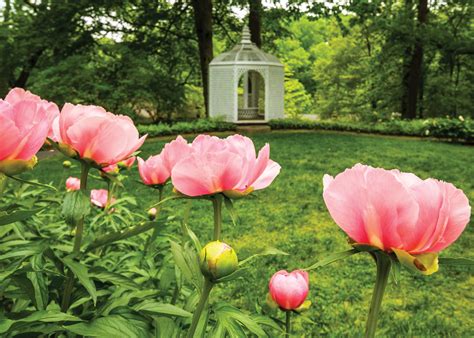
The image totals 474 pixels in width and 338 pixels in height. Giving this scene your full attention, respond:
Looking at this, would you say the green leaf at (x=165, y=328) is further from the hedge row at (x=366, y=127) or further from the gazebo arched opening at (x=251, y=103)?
the gazebo arched opening at (x=251, y=103)

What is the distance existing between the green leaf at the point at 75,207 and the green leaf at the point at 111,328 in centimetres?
18

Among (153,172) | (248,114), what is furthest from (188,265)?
(248,114)

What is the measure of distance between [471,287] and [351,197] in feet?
11.0

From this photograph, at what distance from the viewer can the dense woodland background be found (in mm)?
12141

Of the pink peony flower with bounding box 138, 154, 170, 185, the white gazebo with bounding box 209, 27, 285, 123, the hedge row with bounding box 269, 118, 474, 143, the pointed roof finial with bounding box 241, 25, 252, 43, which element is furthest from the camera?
the pointed roof finial with bounding box 241, 25, 252, 43

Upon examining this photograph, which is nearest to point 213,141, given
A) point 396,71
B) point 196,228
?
point 196,228

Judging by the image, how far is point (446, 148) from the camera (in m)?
9.88

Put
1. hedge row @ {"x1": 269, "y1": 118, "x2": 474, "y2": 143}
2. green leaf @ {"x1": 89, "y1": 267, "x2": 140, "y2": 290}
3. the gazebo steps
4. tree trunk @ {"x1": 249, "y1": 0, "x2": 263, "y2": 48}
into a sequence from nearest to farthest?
1. green leaf @ {"x1": 89, "y1": 267, "x2": 140, "y2": 290}
2. hedge row @ {"x1": 269, "y1": 118, "x2": 474, "y2": 143}
3. the gazebo steps
4. tree trunk @ {"x1": 249, "y1": 0, "x2": 263, "y2": 48}

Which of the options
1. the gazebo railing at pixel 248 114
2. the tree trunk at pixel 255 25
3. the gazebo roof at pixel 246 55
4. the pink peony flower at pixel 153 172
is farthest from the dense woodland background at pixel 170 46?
the pink peony flower at pixel 153 172

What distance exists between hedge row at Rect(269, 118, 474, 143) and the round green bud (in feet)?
38.3

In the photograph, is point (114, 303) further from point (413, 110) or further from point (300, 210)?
point (413, 110)

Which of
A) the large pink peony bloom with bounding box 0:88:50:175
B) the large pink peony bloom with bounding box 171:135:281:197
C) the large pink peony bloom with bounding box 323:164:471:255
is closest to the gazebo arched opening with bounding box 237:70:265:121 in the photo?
the large pink peony bloom with bounding box 171:135:281:197

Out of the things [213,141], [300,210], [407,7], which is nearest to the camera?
[213,141]

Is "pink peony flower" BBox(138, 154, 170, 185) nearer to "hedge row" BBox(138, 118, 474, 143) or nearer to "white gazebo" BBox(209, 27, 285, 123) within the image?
"hedge row" BBox(138, 118, 474, 143)
